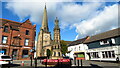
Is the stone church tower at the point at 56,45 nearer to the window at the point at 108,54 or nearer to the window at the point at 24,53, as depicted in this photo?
the window at the point at 24,53

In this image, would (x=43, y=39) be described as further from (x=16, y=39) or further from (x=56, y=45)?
(x=56, y=45)

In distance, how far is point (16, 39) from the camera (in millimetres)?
24891

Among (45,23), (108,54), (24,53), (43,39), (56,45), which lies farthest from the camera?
(45,23)

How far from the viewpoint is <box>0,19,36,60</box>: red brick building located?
76.3ft

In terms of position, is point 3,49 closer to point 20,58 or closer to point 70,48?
point 20,58

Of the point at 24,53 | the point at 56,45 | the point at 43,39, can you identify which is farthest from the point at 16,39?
the point at 43,39

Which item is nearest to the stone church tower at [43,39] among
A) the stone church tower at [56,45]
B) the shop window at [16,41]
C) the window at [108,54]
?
the stone church tower at [56,45]

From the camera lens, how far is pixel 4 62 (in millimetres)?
11938

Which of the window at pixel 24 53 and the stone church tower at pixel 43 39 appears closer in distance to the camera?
the window at pixel 24 53

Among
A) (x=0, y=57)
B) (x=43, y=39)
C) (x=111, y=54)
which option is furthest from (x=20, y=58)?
(x=43, y=39)

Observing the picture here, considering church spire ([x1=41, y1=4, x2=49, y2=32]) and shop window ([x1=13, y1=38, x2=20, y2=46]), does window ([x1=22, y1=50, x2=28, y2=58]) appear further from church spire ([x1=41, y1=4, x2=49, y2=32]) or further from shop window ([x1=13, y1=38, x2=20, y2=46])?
church spire ([x1=41, y1=4, x2=49, y2=32])

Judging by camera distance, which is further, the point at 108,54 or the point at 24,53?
the point at 24,53

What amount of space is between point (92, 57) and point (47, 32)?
116 ft

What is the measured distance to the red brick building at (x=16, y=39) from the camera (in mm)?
23266
